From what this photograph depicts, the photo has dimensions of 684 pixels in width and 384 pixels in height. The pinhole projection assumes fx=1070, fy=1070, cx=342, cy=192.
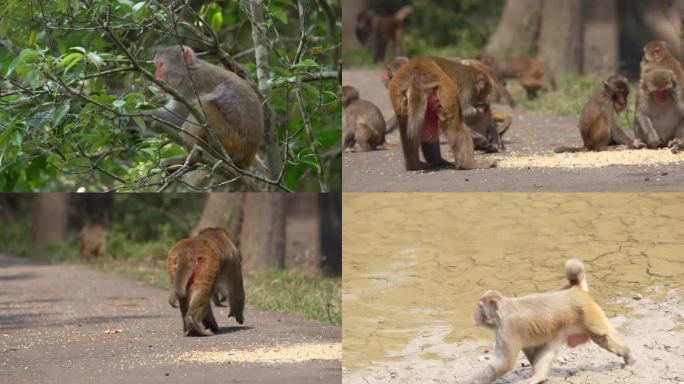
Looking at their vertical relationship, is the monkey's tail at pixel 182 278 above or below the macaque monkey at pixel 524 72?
below

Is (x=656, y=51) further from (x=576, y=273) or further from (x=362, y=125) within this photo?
(x=576, y=273)

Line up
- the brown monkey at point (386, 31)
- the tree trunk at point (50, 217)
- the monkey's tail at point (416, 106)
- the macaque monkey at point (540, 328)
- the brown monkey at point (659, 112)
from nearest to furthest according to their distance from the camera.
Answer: the macaque monkey at point (540, 328) < the monkey's tail at point (416, 106) < the brown monkey at point (659, 112) < the tree trunk at point (50, 217) < the brown monkey at point (386, 31)

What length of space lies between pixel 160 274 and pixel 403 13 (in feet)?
34.0

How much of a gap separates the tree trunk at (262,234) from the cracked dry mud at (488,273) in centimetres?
140

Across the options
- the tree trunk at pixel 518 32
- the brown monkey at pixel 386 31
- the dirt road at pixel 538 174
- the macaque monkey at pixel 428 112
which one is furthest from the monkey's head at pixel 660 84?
the brown monkey at pixel 386 31

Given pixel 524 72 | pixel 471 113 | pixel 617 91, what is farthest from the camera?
pixel 524 72

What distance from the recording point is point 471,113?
952 cm

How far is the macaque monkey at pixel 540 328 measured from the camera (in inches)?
242

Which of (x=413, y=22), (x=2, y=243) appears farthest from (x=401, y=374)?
(x=413, y=22)

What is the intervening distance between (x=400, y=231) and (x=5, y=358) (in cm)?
348

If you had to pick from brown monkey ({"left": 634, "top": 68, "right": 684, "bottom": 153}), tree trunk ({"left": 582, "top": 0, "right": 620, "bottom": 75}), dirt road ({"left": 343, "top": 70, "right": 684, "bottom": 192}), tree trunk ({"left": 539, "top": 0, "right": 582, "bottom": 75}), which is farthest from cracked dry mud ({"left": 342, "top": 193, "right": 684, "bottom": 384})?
tree trunk ({"left": 582, "top": 0, "right": 620, "bottom": 75})

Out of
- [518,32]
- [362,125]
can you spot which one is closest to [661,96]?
[362,125]

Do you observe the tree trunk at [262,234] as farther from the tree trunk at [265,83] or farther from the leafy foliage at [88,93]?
the tree trunk at [265,83]

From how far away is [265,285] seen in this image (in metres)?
9.62
